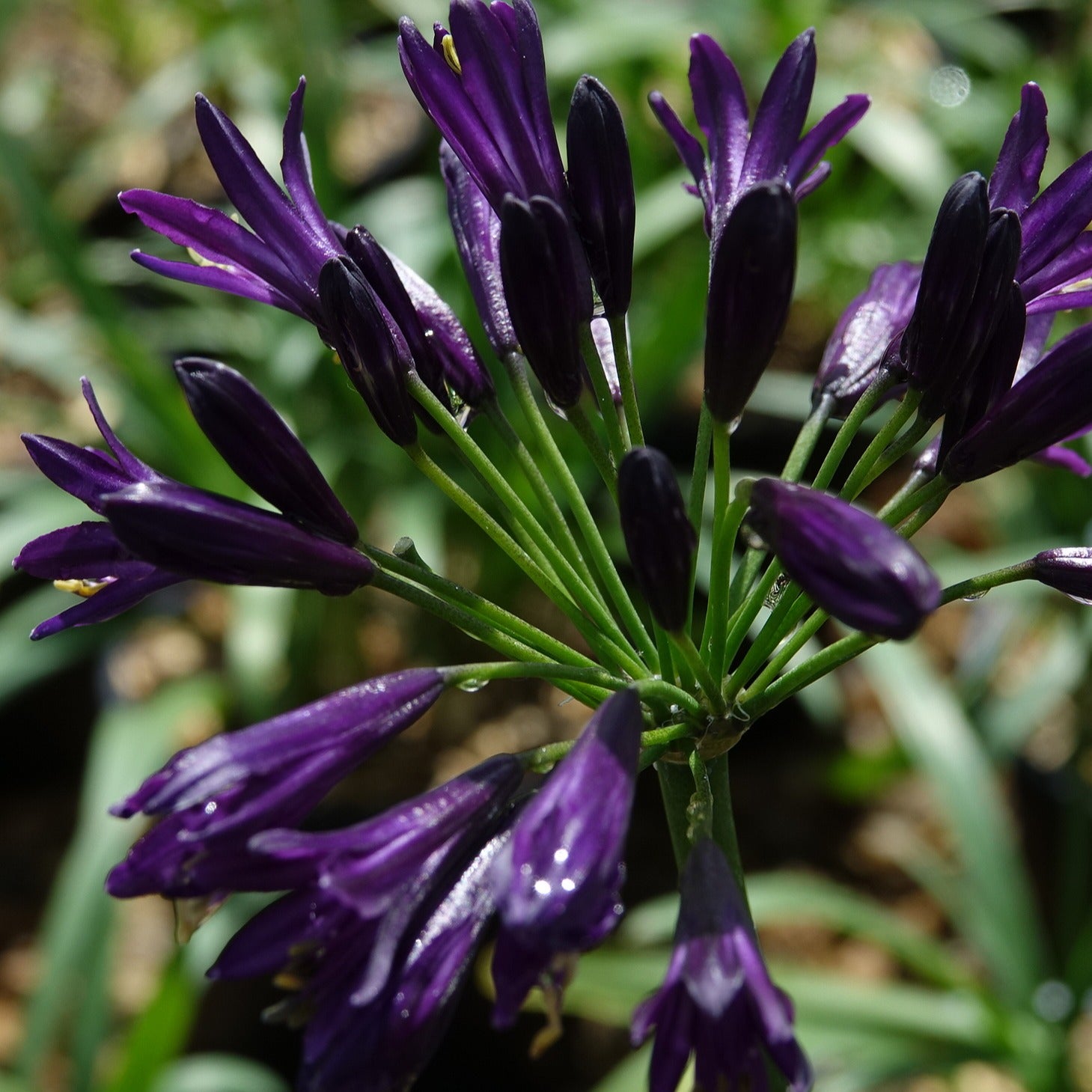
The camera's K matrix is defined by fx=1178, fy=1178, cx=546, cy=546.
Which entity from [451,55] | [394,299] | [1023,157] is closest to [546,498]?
[394,299]

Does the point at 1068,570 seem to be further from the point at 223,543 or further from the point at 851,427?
the point at 223,543

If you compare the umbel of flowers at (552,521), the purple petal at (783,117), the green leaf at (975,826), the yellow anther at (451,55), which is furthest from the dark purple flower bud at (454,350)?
the green leaf at (975,826)

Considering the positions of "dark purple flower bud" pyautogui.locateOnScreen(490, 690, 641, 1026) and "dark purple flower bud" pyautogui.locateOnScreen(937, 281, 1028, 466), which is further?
"dark purple flower bud" pyautogui.locateOnScreen(937, 281, 1028, 466)

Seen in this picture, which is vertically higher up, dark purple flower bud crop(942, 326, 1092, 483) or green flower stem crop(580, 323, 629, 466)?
green flower stem crop(580, 323, 629, 466)

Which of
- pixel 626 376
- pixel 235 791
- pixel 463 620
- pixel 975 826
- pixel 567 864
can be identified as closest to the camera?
pixel 567 864

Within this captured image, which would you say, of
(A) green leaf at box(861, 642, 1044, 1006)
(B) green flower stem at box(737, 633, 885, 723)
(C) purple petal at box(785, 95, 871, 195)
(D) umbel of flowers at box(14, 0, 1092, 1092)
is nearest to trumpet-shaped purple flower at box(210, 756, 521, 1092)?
(D) umbel of flowers at box(14, 0, 1092, 1092)

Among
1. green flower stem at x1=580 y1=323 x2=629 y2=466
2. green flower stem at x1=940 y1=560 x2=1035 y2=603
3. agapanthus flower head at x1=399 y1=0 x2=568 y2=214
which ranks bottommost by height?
green flower stem at x1=940 y1=560 x2=1035 y2=603

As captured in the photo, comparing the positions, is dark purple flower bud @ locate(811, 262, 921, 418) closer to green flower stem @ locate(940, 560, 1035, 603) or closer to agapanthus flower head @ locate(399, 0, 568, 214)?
green flower stem @ locate(940, 560, 1035, 603)

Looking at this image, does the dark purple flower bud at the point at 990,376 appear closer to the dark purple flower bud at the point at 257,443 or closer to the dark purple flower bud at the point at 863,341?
the dark purple flower bud at the point at 863,341

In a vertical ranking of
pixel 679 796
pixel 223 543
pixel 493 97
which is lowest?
pixel 679 796
